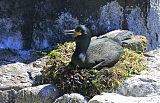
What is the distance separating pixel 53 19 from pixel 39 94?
4.93 ft

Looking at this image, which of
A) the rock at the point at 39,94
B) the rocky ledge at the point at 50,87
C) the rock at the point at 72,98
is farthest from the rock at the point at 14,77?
the rock at the point at 72,98

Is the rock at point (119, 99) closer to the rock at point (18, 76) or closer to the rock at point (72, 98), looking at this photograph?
the rock at point (72, 98)

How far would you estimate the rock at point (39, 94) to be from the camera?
14.7 feet

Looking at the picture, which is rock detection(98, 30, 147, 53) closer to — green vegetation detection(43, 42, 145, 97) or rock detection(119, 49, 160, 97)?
green vegetation detection(43, 42, 145, 97)

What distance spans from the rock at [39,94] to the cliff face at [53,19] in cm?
126

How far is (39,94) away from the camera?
4.50m

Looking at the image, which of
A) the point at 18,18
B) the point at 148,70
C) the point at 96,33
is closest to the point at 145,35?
the point at 96,33

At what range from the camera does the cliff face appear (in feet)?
18.5

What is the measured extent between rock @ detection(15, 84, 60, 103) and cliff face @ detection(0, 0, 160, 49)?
1264mm

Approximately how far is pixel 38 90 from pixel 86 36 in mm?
630

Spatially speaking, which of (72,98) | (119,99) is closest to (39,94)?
(72,98)

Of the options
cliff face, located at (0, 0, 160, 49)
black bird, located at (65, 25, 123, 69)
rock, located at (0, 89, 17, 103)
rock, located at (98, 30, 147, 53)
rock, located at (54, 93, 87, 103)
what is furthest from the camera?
cliff face, located at (0, 0, 160, 49)

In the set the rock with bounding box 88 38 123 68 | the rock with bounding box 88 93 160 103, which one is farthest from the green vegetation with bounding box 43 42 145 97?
the rock with bounding box 88 93 160 103

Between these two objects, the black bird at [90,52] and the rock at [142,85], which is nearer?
the rock at [142,85]
